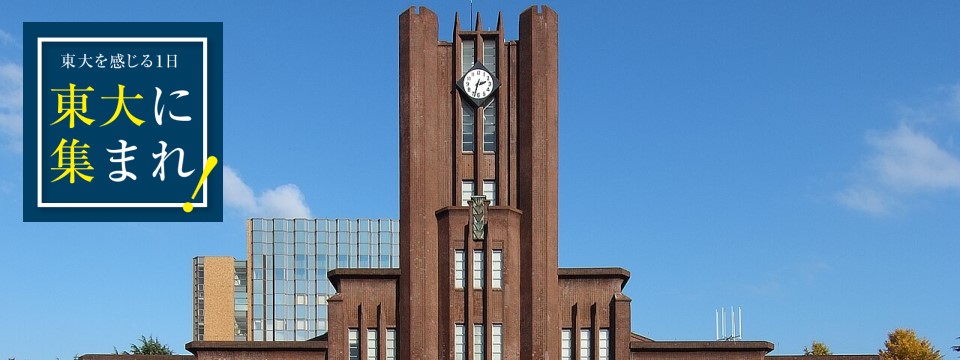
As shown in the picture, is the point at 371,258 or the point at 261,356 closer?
the point at 261,356

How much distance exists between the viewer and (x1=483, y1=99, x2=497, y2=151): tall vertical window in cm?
5800

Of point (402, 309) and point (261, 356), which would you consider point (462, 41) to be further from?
point (261, 356)

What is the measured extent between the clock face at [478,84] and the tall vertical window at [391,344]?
410 inches

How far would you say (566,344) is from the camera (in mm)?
56719

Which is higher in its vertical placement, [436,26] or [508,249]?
[436,26]

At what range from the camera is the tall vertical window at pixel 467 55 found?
5838cm

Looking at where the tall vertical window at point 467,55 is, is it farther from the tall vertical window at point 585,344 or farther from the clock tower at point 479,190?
the tall vertical window at point 585,344

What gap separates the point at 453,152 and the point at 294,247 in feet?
277

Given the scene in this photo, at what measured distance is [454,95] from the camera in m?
58.0

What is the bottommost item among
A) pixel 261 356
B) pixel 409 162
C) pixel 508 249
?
pixel 261 356

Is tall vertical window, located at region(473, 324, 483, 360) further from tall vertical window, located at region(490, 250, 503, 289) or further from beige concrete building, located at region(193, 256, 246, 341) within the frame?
beige concrete building, located at region(193, 256, 246, 341)

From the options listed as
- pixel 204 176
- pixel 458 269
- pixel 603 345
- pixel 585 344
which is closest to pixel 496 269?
pixel 458 269

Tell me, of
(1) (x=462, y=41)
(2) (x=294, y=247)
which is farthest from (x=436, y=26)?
(2) (x=294, y=247)

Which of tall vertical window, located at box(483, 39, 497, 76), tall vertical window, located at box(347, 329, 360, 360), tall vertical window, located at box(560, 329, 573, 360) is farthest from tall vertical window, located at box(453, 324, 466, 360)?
tall vertical window, located at box(483, 39, 497, 76)
